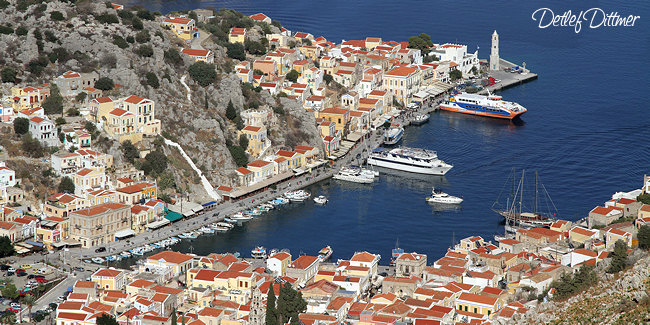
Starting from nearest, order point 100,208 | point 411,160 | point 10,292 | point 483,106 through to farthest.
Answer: point 10,292
point 100,208
point 411,160
point 483,106

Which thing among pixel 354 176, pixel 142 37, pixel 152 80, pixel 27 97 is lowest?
pixel 354 176

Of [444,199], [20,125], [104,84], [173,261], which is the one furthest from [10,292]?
[444,199]

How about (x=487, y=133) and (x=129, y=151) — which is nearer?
(x=129, y=151)

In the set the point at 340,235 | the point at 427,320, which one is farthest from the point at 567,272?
the point at 340,235

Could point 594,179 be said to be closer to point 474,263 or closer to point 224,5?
point 474,263

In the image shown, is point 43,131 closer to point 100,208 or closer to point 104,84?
point 100,208
